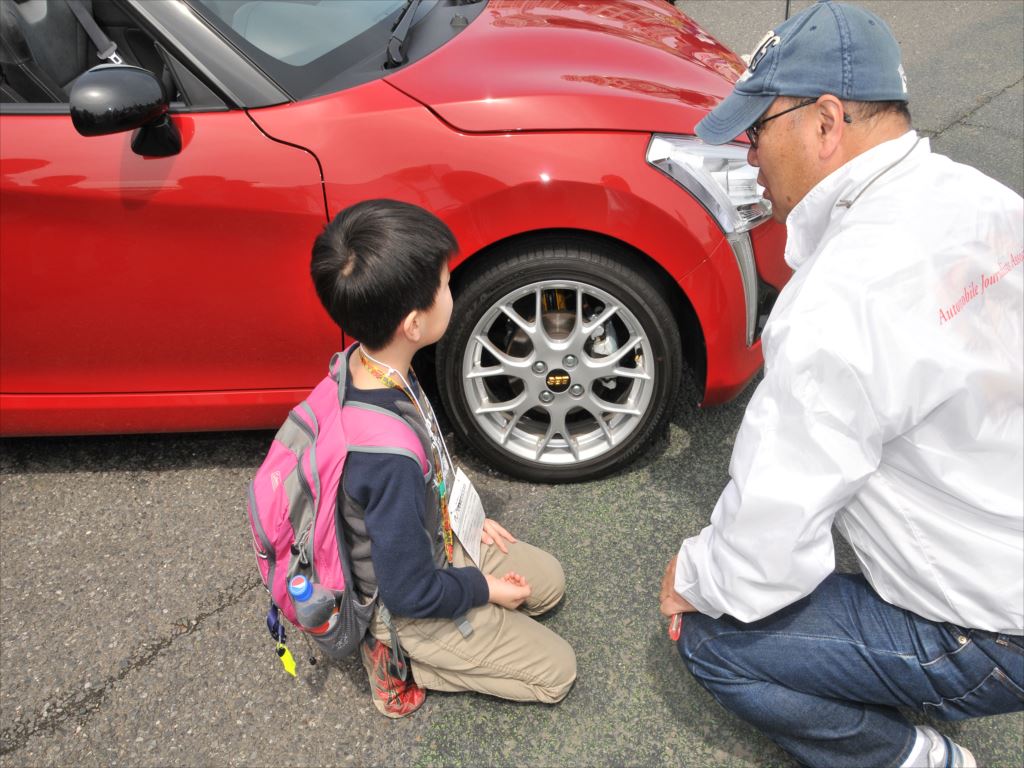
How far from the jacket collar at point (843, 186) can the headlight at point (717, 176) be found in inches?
24.2

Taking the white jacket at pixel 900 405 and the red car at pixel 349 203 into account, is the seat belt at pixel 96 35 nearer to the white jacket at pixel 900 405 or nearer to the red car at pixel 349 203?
the red car at pixel 349 203

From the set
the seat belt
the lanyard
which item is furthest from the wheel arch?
the seat belt

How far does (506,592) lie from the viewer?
6.21ft

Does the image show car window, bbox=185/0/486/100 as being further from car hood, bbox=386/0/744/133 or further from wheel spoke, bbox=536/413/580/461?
wheel spoke, bbox=536/413/580/461

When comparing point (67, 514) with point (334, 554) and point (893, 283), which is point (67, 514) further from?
point (893, 283)

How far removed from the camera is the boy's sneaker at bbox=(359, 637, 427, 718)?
1.92 meters

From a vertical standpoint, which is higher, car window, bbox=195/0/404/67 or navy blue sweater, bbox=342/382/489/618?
car window, bbox=195/0/404/67

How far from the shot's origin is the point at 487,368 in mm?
2391

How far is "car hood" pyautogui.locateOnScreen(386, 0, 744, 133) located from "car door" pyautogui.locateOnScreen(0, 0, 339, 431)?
45 centimetres

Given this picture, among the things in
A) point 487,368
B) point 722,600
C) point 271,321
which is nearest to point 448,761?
point 722,600

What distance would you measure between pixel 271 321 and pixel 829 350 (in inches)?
60.2

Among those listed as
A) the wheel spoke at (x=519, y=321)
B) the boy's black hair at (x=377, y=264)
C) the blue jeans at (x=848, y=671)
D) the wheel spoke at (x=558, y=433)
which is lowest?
the wheel spoke at (x=558, y=433)

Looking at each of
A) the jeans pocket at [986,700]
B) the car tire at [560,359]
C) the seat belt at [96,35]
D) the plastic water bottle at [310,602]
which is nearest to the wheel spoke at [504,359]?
the car tire at [560,359]

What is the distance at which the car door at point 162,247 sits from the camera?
83.0 inches
